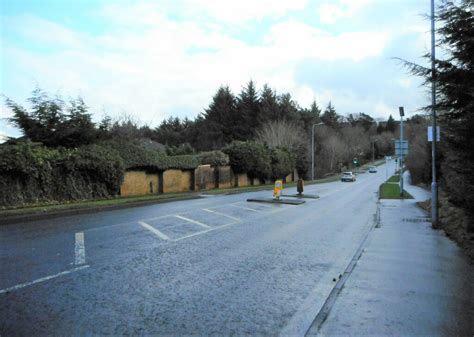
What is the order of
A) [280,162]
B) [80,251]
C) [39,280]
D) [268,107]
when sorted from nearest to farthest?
[39,280]
[80,251]
[280,162]
[268,107]

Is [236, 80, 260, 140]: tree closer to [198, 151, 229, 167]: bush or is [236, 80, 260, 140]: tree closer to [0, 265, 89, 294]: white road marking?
[198, 151, 229, 167]: bush

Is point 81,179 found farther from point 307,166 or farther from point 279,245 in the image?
point 307,166

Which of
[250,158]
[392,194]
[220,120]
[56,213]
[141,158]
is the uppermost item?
[220,120]

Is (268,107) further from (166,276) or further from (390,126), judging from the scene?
(390,126)

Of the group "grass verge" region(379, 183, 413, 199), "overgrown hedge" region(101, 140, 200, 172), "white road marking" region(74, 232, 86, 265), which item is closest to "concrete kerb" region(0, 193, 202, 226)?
"white road marking" region(74, 232, 86, 265)

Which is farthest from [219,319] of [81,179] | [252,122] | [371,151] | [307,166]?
[371,151]

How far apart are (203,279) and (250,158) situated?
35.6 meters

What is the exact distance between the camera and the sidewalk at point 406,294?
14.4 feet

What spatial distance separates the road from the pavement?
2 cm

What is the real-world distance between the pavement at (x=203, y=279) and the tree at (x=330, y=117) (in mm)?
96416

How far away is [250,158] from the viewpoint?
41688mm

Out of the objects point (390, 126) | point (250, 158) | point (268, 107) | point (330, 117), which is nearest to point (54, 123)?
point (250, 158)

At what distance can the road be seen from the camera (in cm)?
449

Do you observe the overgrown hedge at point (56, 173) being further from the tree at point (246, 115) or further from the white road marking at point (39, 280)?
the tree at point (246, 115)
